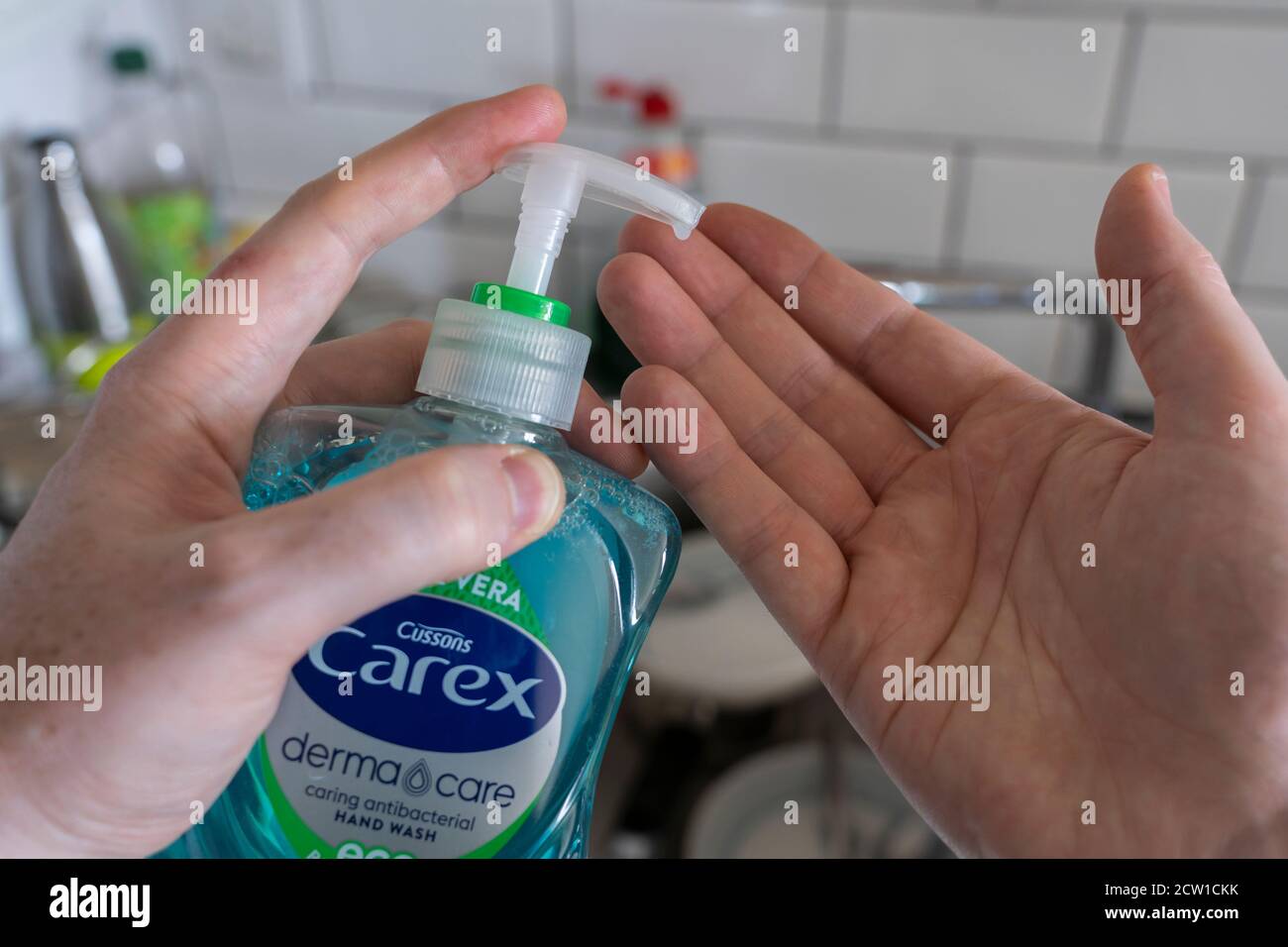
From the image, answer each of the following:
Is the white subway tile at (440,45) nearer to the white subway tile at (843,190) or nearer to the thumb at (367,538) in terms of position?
the white subway tile at (843,190)

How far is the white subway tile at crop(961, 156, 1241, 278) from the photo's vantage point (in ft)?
2.73

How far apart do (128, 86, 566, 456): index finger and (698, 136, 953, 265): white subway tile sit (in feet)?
1.62

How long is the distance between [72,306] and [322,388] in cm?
47

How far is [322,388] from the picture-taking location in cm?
49

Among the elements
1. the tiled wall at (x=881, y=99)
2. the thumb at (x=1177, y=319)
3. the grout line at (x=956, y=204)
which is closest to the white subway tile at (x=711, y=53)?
the tiled wall at (x=881, y=99)

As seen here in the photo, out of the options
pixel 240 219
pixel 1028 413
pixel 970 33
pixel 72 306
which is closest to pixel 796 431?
pixel 1028 413

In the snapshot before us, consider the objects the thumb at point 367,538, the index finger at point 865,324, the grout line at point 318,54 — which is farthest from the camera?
the grout line at point 318,54

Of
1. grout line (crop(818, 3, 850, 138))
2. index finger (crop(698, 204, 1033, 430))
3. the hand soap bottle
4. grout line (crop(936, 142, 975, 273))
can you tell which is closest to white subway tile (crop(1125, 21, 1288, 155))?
grout line (crop(936, 142, 975, 273))

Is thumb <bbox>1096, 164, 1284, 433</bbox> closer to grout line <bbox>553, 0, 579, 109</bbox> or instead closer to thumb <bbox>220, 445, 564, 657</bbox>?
thumb <bbox>220, 445, 564, 657</bbox>

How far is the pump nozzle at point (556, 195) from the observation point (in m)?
0.38

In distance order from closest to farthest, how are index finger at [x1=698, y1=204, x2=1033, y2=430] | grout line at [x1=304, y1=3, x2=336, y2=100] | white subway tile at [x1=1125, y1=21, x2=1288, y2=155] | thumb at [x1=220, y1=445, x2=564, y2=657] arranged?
1. thumb at [x1=220, y1=445, x2=564, y2=657]
2. index finger at [x1=698, y1=204, x2=1033, y2=430]
3. white subway tile at [x1=1125, y1=21, x2=1288, y2=155]
4. grout line at [x1=304, y1=3, x2=336, y2=100]

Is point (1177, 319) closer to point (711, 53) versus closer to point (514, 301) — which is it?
point (514, 301)

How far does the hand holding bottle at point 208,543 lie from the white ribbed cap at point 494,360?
37mm
